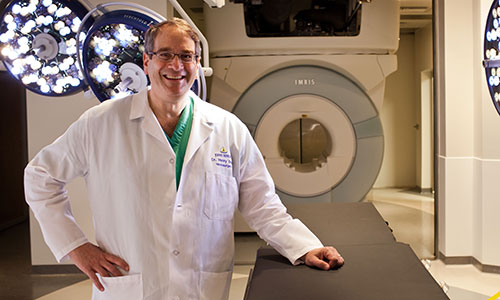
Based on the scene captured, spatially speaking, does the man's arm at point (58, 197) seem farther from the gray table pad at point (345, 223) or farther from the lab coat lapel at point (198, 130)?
the gray table pad at point (345, 223)

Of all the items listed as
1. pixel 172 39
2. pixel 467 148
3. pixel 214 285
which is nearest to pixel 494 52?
pixel 172 39

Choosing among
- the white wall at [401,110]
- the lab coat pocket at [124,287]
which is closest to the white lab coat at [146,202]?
the lab coat pocket at [124,287]

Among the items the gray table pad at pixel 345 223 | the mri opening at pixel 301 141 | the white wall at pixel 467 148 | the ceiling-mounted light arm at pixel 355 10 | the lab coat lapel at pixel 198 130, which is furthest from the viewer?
the mri opening at pixel 301 141

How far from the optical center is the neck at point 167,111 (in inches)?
50.4

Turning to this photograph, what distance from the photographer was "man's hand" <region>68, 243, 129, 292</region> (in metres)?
1.22

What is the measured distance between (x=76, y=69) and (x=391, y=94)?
4.88 meters

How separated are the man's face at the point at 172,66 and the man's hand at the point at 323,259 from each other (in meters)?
0.50

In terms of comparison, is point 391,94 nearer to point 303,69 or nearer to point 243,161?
point 303,69

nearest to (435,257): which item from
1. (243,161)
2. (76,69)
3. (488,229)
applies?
(488,229)

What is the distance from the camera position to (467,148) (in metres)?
2.92

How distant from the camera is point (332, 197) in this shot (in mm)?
3125

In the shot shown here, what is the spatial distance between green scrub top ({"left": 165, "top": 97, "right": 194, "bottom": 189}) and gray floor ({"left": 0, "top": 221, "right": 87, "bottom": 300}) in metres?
1.79

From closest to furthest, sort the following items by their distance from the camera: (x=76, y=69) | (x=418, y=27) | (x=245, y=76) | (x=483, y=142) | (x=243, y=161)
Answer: (x=243, y=161)
(x=76, y=69)
(x=483, y=142)
(x=245, y=76)
(x=418, y=27)

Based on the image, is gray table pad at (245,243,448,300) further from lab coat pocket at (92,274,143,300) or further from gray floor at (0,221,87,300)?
gray floor at (0,221,87,300)
